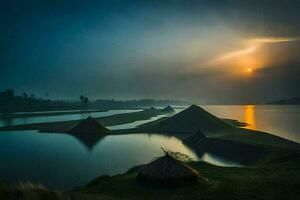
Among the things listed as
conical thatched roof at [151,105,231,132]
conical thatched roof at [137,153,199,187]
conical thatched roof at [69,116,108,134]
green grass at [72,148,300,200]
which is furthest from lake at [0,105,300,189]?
conical thatched roof at [151,105,231,132]

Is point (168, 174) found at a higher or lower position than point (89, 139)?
higher

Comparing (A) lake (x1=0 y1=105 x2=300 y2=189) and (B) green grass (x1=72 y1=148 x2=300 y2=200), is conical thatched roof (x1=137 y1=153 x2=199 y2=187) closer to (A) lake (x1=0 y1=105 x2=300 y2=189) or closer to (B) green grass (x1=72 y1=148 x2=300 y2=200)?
(B) green grass (x1=72 y1=148 x2=300 y2=200)

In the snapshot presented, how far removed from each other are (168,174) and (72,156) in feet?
64.0

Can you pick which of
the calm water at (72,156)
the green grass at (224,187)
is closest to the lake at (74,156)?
the calm water at (72,156)

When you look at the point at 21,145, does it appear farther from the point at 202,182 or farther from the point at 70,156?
the point at 202,182

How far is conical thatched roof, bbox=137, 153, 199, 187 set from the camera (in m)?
20.2

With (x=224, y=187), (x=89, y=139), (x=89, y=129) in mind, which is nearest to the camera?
(x=224, y=187)

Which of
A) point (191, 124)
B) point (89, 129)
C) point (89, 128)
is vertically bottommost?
point (89, 129)

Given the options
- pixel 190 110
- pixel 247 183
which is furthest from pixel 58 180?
pixel 190 110

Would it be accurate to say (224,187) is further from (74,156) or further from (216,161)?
(74,156)

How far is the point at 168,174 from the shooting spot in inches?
802

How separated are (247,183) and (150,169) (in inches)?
247

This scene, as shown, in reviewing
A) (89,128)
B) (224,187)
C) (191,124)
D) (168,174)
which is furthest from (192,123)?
(224,187)

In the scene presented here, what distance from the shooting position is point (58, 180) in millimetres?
25781
